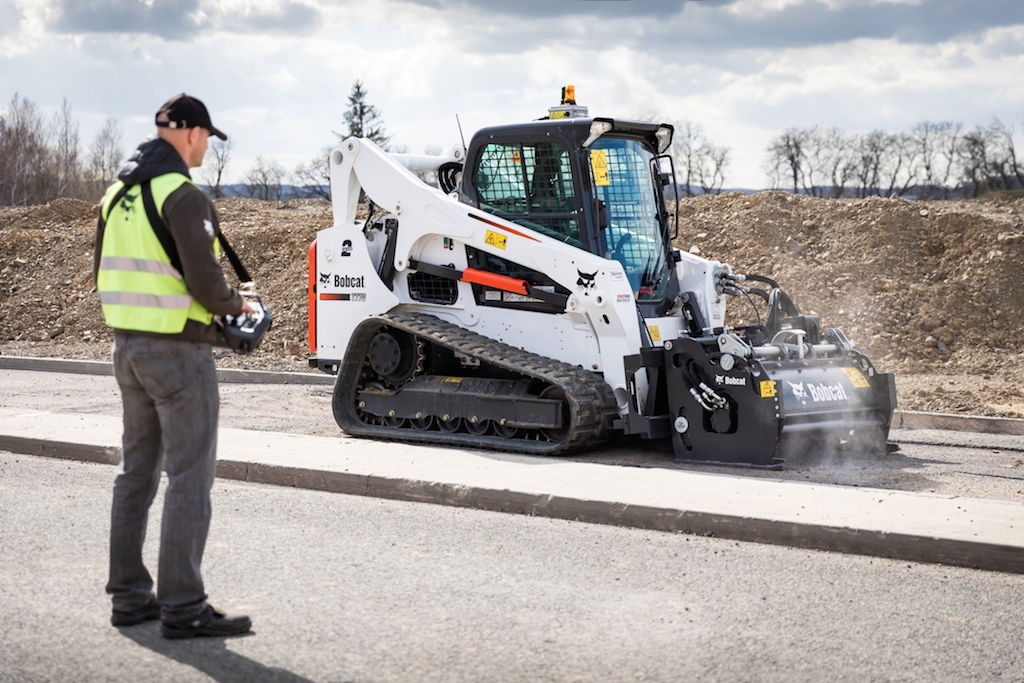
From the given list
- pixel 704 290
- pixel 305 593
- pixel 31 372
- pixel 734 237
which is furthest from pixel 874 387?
pixel 31 372

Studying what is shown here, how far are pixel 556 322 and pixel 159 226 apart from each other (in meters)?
5.84

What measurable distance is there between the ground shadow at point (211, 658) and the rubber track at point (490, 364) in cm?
504

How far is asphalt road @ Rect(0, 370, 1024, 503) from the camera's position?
8.84 meters

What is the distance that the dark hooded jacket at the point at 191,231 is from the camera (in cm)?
468

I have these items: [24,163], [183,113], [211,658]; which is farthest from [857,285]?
[24,163]

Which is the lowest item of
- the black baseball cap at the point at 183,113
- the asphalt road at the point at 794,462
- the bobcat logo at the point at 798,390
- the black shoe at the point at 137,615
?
the black shoe at the point at 137,615

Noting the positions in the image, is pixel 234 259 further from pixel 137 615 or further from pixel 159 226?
pixel 137 615

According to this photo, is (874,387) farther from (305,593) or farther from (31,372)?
(31,372)

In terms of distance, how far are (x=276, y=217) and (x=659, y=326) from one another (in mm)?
19537

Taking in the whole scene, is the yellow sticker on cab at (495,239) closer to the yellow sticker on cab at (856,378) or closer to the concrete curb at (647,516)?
the concrete curb at (647,516)

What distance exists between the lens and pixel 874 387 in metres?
10.3

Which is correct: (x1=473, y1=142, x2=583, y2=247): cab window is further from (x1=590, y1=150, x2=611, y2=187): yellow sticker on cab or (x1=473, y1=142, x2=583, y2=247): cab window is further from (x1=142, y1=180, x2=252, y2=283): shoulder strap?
(x1=142, y1=180, x2=252, y2=283): shoulder strap

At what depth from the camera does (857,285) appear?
18641mm

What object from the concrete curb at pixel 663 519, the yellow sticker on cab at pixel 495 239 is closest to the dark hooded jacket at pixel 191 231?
the concrete curb at pixel 663 519
